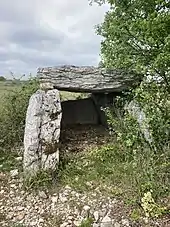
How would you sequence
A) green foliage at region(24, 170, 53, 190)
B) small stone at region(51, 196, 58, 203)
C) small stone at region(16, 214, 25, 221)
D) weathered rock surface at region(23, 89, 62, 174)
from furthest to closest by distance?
weathered rock surface at region(23, 89, 62, 174) < green foliage at region(24, 170, 53, 190) < small stone at region(51, 196, 58, 203) < small stone at region(16, 214, 25, 221)

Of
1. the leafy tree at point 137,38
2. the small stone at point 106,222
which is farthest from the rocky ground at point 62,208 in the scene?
the leafy tree at point 137,38

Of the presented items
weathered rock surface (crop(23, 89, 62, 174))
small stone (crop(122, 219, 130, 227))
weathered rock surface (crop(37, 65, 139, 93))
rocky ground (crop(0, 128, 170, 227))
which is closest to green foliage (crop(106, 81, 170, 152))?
weathered rock surface (crop(37, 65, 139, 93))

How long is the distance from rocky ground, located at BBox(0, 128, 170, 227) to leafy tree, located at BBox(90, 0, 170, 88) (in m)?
2.90

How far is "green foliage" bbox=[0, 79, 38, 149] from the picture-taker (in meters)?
8.94

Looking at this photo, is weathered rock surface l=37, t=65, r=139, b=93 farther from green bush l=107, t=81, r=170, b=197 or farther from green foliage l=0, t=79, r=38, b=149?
green foliage l=0, t=79, r=38, b=149

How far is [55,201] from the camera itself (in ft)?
21.8

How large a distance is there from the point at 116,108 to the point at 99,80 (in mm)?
960

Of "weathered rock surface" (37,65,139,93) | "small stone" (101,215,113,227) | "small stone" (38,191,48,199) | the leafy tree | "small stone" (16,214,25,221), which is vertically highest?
the leafy tree

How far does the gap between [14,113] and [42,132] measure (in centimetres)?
162

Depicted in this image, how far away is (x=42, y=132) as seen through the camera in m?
7.82

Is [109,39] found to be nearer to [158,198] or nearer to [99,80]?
[99,80]

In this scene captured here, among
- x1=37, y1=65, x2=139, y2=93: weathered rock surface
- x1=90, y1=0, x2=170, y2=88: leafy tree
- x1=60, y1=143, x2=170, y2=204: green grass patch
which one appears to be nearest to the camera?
x1=60, y1=143, x2=170, y2=204: green grass patch

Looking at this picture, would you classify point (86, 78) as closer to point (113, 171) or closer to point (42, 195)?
point (113, 171)

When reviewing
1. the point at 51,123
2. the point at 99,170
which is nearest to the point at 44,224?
the point at 99,170
